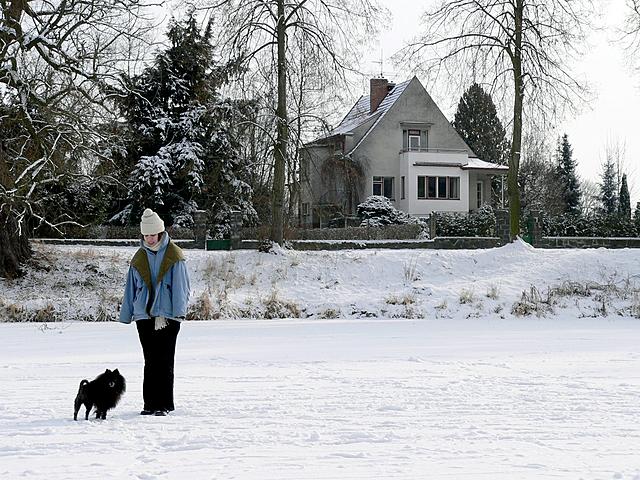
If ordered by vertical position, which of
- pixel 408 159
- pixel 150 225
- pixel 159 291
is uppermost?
pixel 408 159

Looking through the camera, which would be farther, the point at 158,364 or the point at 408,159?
the point at 408,159

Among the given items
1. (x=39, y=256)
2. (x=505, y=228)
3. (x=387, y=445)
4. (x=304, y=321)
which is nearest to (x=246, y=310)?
(x=304, y=321)

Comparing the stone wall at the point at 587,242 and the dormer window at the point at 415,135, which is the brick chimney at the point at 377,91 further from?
the stone wall at the point at 587,242

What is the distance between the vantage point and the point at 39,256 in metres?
24.0

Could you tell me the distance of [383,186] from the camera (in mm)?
47844

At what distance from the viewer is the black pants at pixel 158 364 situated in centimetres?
750

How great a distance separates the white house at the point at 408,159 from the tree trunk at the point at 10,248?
23291 mm

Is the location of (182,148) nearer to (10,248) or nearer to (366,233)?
(366,233)

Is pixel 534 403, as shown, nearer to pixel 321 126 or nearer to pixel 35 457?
pixel 35 457

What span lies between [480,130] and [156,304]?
63.3 metres

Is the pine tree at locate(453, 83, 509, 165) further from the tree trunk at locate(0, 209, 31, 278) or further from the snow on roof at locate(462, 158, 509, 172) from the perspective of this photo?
the tree trunk at locate(0, 209, 31, 278)

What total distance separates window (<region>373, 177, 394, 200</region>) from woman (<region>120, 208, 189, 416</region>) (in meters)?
40.4

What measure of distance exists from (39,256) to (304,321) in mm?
9168

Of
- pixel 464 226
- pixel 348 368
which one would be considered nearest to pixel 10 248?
pixel 348 368
